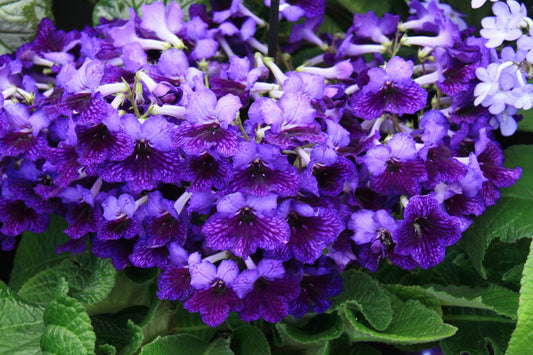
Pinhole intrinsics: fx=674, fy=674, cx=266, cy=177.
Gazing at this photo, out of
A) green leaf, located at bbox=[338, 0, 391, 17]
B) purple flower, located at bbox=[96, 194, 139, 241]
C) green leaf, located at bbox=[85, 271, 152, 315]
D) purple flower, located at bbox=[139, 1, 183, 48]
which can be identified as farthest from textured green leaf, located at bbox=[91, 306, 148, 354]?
green leaf, located at bbox=[338, 0, 391, 17]

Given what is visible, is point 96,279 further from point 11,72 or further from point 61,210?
point 11,72

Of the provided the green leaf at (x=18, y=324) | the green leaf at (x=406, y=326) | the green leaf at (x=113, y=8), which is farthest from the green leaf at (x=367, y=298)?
the green leaf at (x=113, y=8)

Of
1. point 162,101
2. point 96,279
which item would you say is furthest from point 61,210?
point 162,101

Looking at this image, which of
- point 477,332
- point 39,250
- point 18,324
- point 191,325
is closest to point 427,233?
point 477,332

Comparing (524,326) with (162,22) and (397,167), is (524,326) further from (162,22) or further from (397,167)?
(162,22)

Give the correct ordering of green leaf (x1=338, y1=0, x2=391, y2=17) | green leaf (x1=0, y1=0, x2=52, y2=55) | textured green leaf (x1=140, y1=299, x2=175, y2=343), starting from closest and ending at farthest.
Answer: textured green leaf (x1=140, y1=299, x2=175, y2=343) < green leaf (x1=0, y1=0, x2=52, y2=55) < green leaf (x1=338, y1=0, x2=391, y2=17)

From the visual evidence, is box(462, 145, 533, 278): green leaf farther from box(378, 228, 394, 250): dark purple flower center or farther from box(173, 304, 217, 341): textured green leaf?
box(173, 304, 217, 341): textured green leaf
